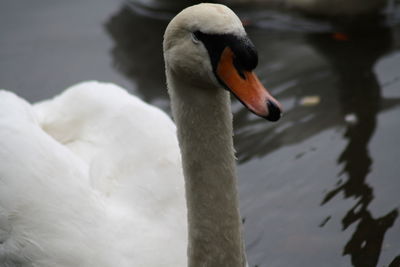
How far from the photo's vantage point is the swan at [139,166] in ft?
9.76

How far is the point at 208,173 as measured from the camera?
10.6 feet

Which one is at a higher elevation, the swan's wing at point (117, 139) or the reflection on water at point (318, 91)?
the swan's wing at point (117, 139)

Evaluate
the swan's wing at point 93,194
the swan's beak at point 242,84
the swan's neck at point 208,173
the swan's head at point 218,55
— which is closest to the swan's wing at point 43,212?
the swan's wing at point 93,194

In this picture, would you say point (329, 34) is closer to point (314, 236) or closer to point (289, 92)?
point (289, 92)

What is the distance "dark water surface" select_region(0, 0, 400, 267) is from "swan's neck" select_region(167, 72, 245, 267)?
1104 mm

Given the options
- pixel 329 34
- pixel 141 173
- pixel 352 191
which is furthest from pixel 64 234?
pixel 329 34

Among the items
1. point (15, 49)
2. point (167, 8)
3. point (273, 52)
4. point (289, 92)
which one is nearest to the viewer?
point (289, 92)

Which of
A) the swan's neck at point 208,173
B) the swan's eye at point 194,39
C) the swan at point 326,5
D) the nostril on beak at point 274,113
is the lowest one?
the swan at point 326,5

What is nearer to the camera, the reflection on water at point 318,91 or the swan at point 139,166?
the swan at point 139,166

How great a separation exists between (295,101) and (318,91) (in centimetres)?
24

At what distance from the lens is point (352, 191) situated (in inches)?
195

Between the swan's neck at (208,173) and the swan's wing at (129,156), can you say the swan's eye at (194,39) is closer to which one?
the swan's neck at (208,173)

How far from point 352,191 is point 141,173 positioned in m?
1.46

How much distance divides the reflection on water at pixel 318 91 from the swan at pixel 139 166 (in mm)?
825
